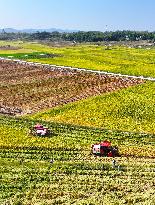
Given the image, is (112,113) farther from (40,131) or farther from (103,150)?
(103,150)

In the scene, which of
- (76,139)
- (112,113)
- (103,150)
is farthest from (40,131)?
(112,113)

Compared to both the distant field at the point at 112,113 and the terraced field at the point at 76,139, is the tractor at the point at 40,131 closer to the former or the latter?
the terraced field at the point at 76,139

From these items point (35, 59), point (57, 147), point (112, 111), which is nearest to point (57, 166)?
point (57, 147)

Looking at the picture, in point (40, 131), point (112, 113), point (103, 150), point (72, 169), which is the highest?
point (40, 131)

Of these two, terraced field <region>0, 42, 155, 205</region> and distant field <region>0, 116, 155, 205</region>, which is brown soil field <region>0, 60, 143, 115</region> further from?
distant field <region>0, 116, 155, 205</region>

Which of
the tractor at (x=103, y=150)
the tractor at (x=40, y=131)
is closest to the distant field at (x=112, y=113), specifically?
Answer: the tractor at (x=40, y=131)
